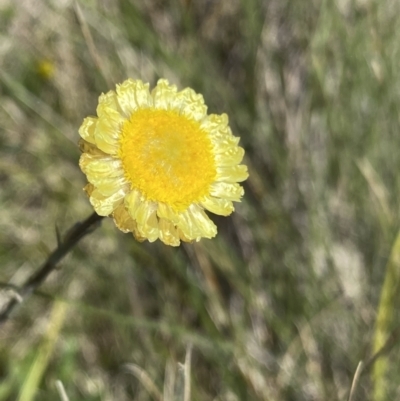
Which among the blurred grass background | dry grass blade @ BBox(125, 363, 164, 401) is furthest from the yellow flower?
the blurred grass background

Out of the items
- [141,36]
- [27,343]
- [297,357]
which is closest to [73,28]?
[141,36]

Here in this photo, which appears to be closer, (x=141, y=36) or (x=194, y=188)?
(x=194, y=188)

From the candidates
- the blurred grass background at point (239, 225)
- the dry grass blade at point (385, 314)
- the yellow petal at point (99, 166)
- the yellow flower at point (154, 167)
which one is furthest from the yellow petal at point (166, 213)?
the dry grass blade at point (385, 314)

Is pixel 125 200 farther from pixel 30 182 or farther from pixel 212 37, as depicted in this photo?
pixel 212 37

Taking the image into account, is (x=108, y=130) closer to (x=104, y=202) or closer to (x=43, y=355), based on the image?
(x=104, y=202)

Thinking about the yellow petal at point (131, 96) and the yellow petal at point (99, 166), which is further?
the yellow petal at point (131, 96)

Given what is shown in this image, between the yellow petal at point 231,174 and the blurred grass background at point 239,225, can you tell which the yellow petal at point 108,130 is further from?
the blurred grass background at point 239,225
